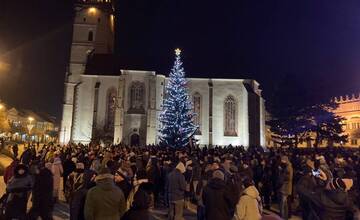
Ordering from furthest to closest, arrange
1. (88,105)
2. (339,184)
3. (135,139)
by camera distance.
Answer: (88,105), (135,139), (339,184)

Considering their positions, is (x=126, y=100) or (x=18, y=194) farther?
(x=126, y=100)

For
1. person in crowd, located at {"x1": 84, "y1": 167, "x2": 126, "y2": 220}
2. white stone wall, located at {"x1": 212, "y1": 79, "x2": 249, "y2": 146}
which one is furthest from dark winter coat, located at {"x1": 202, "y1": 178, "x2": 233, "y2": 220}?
white stone wall, located at {"x1": 212, "y1": 79, "x2": 249, "y2": 146}

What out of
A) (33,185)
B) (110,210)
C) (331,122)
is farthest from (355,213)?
(331,122)

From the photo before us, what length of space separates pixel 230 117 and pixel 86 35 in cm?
2557

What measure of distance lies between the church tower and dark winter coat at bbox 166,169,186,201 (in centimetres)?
4460

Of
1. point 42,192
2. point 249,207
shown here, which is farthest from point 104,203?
point 42,192

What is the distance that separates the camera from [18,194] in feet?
24.4

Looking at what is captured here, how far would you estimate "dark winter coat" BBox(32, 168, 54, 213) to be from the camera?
7.98 m

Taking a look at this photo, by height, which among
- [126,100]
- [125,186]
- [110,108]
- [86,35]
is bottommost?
[125,186]

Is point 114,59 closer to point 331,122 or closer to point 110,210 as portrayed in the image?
point 331,122

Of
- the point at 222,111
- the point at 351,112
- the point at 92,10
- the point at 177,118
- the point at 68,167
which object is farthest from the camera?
the point at 351,112

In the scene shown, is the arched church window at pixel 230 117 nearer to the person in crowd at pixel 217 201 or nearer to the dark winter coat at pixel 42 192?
the dark winter coat at pixel 42 192

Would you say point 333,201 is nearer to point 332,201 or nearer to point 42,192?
point 332,201

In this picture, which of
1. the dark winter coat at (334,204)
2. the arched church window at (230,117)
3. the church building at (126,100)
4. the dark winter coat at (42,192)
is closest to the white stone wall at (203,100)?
the church building at (126,100)
